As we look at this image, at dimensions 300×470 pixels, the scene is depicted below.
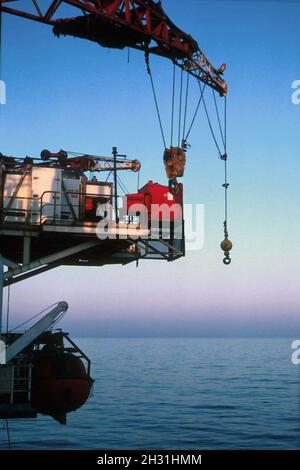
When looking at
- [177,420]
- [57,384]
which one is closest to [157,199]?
[57,384]

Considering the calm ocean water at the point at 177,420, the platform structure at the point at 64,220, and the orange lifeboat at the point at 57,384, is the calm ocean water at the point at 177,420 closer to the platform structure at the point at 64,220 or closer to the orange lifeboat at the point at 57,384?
the orange lifeboat at the point at 57,384

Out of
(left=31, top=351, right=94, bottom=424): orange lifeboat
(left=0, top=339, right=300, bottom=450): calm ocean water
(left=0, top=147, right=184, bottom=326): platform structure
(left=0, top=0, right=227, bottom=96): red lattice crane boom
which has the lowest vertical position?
(left=0, top=339, right=300, bottom=450): calm ocean water

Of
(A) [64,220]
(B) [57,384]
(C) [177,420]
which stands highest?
(A) [64,220]

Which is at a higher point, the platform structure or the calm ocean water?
the platform structure

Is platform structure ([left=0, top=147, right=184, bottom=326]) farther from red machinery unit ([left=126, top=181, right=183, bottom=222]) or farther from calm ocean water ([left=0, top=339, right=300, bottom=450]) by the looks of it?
calm ocean water ([left=0, top=339, right=300, bottom=450])

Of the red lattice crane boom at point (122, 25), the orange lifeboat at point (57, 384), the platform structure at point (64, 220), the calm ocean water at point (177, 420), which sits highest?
the red lattice crane boom at point (122, 25)

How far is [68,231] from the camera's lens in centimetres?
2505

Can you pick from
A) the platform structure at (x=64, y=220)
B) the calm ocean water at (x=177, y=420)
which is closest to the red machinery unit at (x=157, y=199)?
the platform structure at (x=64, y=220)

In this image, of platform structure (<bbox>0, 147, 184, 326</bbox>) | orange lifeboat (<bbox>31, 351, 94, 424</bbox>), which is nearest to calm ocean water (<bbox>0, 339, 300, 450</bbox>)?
orange lifeboat (<bbox>31, 351, 94, 424</bbox>)

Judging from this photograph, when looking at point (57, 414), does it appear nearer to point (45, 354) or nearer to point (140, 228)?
point (45, 354)

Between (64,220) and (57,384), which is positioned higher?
(64,220)

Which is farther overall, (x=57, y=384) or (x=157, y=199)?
(x=157, y=199)

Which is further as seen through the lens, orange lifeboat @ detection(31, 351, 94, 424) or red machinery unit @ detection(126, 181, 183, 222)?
red machinery unit @ detection(126, 181, 183, 222)

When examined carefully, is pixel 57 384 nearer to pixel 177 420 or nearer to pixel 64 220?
pixel 64 220
